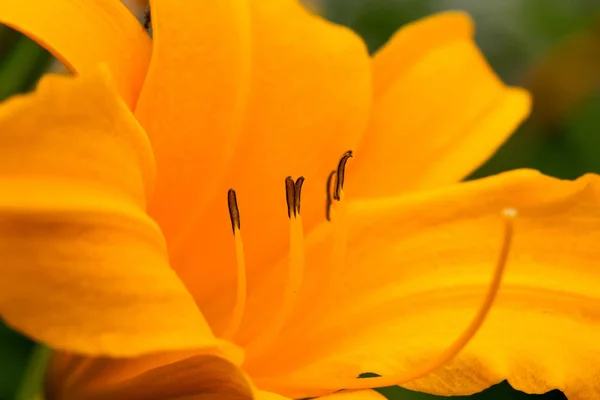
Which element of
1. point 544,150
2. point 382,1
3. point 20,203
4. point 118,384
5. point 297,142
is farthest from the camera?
point 382,1

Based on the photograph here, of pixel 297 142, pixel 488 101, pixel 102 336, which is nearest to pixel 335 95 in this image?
pixel 297 142

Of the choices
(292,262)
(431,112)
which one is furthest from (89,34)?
(431,112)

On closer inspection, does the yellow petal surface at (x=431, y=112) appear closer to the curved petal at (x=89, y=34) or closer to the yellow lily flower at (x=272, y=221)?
the yellow lily flower at (x=272, y=221)

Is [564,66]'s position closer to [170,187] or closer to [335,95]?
[335,95]

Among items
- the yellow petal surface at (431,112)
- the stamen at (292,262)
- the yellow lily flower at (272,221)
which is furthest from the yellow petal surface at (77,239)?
the yellow petal surface at (431,112)

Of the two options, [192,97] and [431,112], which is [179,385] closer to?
[192,97]
